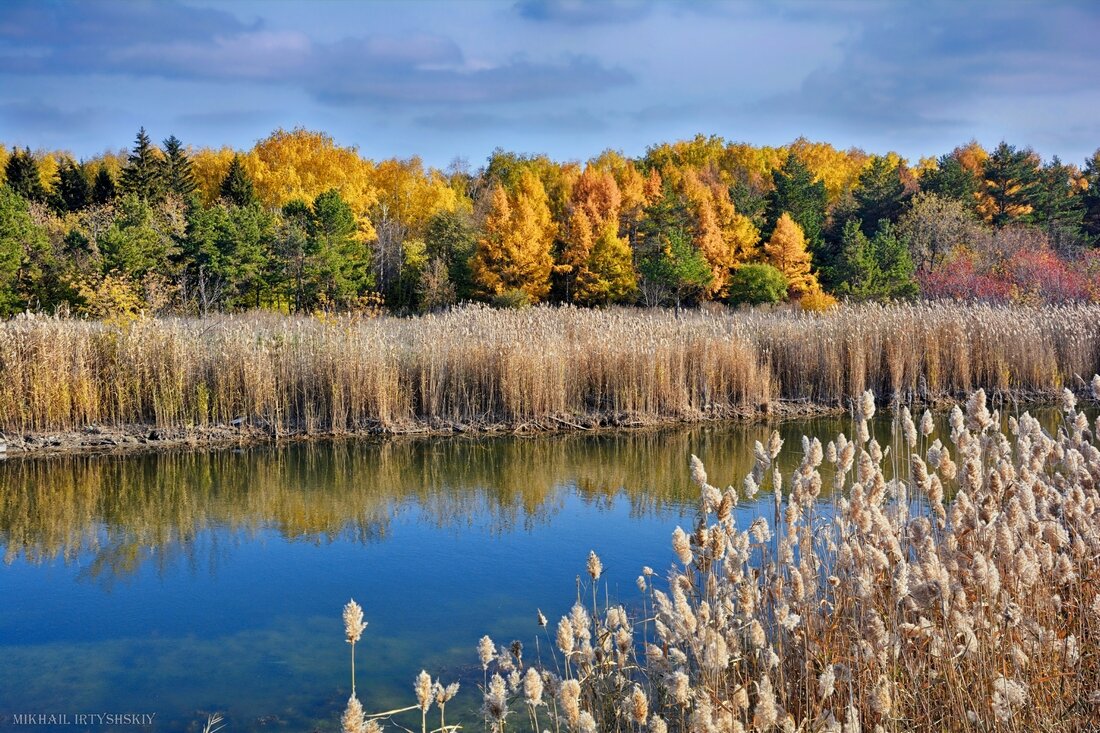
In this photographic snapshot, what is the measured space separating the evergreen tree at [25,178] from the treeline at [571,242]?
75mm

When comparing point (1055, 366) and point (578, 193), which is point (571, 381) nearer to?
point (1055, 366)

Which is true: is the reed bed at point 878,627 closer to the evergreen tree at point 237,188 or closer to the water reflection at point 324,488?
the water reflection at point 324,488

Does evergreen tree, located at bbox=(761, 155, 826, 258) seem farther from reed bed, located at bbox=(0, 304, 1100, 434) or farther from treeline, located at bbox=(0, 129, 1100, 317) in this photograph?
reed bed, located at bbox=(0, 304, 1100, 434)

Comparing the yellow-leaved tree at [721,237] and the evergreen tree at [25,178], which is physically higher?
the evergreen tree at [25,178]

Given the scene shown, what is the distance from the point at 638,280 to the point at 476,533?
83.5 ft

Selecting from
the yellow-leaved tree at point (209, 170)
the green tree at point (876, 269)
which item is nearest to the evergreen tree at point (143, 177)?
the yellow-leaved tree at point (209, 170)

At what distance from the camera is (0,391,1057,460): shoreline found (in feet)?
32.8

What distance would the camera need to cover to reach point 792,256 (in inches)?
1250

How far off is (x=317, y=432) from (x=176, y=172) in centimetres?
2889

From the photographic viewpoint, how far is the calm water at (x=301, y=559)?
4.68 metres

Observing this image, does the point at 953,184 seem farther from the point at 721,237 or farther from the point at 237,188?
the point at 237,188

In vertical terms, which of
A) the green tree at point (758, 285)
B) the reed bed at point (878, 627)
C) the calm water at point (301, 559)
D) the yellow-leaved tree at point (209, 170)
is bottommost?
the calm water at point (301, 559)

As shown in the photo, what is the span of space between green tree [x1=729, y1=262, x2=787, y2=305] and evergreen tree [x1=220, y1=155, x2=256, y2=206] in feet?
60.7

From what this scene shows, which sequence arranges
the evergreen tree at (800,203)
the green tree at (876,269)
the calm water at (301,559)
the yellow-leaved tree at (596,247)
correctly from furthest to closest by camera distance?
Answer: 1. the evergreen tree at (800,203)
2. the yellow-leaved tree at (596,247)
3. the green tree at (876,269)
4. the calm water at (301,559)
